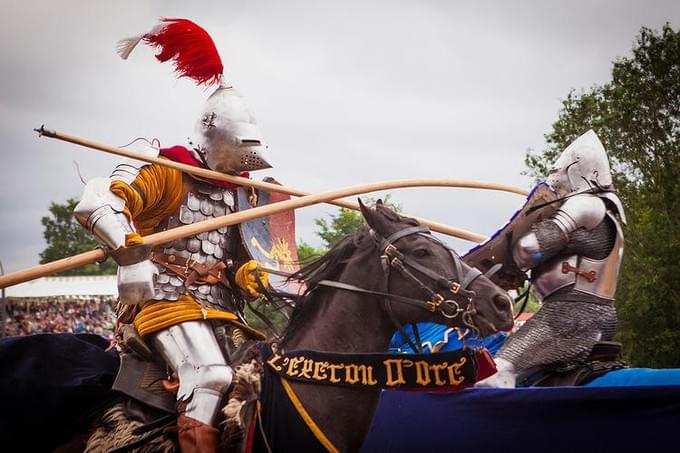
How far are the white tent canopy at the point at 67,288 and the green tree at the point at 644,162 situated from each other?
2530 cm

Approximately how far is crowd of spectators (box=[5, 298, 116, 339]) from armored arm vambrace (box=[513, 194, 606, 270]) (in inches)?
969

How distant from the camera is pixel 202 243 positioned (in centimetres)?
608

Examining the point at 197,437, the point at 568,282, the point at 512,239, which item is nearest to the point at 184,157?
the point at 197,437

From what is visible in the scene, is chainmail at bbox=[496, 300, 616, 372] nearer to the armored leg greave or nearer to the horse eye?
the horse eye

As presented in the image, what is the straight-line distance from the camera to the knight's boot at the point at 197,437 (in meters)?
4.91

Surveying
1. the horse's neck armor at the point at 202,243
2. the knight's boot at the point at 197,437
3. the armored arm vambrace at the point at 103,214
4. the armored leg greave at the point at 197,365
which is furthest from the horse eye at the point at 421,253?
the armored arm vambrace at the point at 103,214

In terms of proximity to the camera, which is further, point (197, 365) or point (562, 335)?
point (562, 335)

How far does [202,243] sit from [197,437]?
5.29 feet

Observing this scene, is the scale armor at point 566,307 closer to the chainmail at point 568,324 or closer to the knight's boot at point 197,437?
the chainmail at point 568,324

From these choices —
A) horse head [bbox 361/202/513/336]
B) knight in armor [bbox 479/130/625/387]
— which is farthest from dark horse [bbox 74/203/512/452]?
knight in armor [bbox 479/130/625/387]

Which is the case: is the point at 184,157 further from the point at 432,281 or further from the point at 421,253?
the point at 432,281

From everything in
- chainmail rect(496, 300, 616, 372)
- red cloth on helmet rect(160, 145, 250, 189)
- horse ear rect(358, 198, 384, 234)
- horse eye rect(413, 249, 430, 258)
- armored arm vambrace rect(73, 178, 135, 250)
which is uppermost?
red cloth on helmet rect(160, 145, 250, 189)

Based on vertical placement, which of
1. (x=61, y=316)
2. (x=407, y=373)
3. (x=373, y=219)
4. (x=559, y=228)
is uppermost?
(x=61, y=316)

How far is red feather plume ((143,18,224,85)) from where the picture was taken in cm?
685
